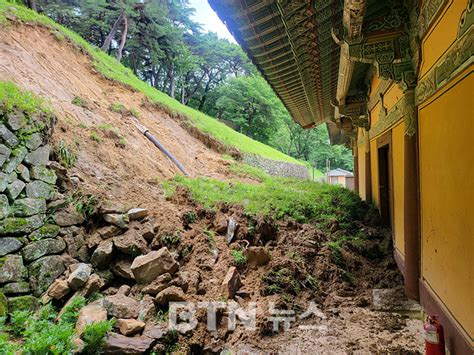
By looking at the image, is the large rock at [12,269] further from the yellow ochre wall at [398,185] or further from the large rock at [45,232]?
the yellow ochre wall at [398,185]

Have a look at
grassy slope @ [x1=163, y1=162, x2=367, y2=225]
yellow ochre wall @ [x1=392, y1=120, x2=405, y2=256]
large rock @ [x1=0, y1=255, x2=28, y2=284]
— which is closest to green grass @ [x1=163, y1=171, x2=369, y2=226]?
grassy slope @ [x1=163, y1=162, x2=367, y2=225]

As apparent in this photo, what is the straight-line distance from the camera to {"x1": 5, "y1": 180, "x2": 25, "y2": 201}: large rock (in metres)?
3.94

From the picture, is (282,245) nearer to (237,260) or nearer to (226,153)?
(237,260)

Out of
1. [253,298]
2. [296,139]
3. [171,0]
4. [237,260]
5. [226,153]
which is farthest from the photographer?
[296,139]

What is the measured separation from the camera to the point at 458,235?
2.29 m

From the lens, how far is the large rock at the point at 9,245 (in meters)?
3.65

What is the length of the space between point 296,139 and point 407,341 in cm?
3578

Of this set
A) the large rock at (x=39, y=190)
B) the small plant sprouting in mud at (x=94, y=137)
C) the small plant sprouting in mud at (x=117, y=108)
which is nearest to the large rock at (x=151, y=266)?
the large rock at (x=39, y=190)

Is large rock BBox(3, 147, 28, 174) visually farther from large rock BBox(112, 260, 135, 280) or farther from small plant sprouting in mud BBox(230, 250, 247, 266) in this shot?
small plant sprouting in mud BBox(230, 250, 247, 266)

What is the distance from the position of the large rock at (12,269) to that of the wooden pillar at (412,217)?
4.65 metres

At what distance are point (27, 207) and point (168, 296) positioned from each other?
2.30m

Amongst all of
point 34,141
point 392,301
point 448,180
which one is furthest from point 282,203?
point 34,141

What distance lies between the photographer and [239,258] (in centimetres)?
454

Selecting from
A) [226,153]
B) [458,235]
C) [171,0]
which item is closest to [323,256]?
[458,235]
